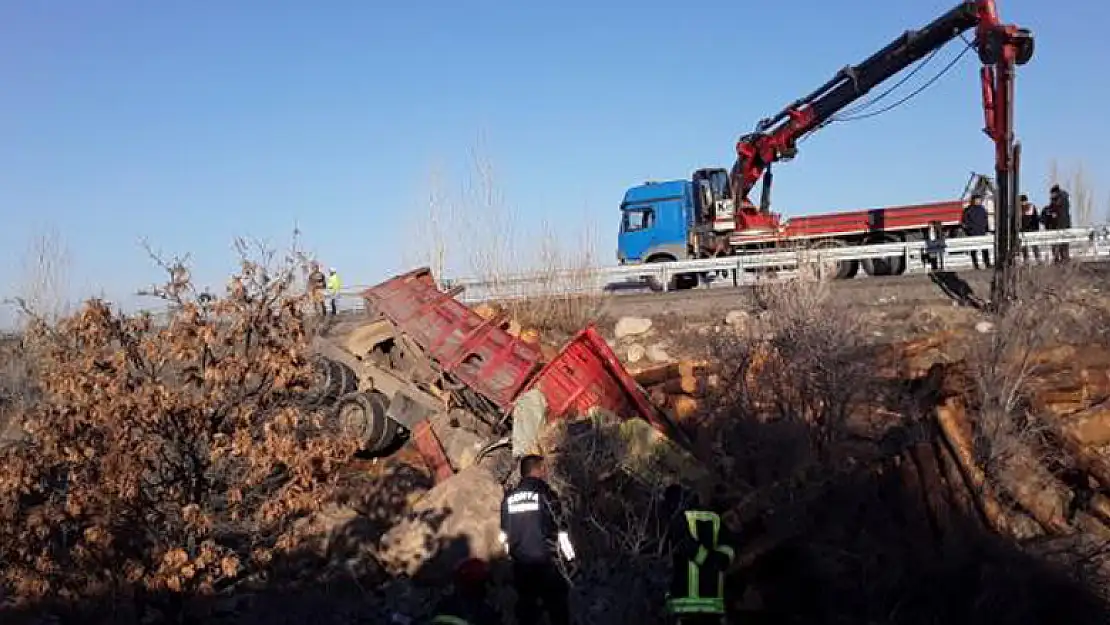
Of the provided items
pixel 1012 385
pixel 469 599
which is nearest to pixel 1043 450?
pixel 1012 385

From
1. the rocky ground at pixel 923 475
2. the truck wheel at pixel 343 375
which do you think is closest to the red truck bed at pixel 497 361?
the truck wheel at pixel 343 375

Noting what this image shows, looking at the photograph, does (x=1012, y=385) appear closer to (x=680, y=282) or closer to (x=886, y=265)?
(x=886, y=265)

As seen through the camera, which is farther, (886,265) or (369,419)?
(886,265)

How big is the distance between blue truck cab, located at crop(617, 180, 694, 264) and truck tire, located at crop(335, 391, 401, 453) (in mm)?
12250

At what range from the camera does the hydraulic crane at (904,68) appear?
47.1 ft

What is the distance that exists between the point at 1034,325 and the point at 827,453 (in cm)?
309

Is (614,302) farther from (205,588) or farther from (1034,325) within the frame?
(205,588)

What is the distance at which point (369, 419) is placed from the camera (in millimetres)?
12945

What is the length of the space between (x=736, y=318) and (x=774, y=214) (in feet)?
27.5

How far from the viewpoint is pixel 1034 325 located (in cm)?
1136

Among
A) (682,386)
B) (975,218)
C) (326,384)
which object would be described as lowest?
(682,386)

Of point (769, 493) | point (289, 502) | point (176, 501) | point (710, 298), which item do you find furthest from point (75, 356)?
point (710, 298)

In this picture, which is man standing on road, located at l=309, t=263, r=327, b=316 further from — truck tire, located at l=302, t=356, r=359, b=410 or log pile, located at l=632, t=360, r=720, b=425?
log pile, located at l=632, t=360, r=720, b=425

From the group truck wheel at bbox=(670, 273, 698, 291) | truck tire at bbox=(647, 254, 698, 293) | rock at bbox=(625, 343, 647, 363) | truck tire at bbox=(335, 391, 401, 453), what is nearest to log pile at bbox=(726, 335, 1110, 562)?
rock at bbox=(625, 343, 647, 363)
